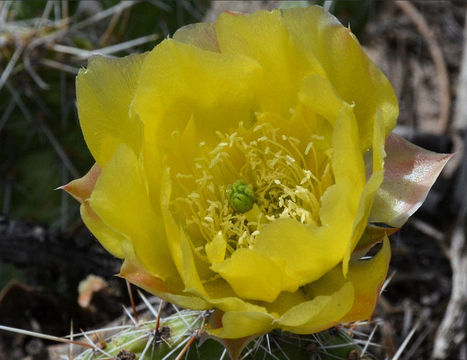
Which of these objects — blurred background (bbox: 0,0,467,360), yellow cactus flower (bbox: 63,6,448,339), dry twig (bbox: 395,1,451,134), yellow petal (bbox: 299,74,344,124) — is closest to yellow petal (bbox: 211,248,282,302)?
yellow cactus flower (bbox: 63,6,448,339)

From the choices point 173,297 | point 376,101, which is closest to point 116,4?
point 376,101

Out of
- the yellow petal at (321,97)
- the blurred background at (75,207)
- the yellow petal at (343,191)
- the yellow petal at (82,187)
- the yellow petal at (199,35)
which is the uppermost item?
the yellow petal at (199,35)

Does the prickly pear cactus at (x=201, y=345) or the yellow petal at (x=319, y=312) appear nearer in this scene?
the yellow petal at (x=319, y=312)

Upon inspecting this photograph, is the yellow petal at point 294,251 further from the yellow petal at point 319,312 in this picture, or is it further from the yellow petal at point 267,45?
the yellow petal at point 267,45

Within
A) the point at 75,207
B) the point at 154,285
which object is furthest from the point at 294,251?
the point at 75,207

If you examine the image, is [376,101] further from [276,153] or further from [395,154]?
[276,153]

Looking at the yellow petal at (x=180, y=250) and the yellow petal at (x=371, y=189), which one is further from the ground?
the yellow petal at (x=371, y=189)

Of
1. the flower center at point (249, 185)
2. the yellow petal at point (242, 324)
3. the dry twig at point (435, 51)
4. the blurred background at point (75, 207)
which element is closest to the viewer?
the yellow petal at point (242, 324)

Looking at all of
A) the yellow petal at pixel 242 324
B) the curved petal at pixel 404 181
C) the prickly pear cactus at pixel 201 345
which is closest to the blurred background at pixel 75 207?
the prickly pear cactus at pixel 201 345

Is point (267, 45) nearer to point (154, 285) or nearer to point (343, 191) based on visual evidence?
point (343, 191)
